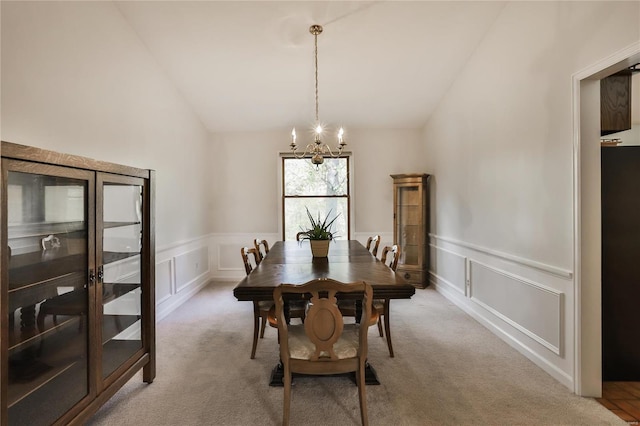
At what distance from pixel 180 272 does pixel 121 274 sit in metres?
2.19

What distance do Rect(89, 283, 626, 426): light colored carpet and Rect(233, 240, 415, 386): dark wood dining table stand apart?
24cm

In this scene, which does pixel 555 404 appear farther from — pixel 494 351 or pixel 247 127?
pixel 247 127

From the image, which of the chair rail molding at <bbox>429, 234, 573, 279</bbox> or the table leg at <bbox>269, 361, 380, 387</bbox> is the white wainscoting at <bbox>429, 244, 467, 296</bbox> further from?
the table leg at <bbox>269, 361, 380, 387</bbox>

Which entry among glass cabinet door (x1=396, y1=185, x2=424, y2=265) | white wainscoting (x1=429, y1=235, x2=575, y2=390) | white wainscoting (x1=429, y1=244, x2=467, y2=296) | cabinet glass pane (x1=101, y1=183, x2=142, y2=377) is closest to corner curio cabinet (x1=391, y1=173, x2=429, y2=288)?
glass cabinet door (x1=396, y1=185, x2=424, y2=265)

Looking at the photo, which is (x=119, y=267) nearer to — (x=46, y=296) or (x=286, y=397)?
(x=46, y=296)

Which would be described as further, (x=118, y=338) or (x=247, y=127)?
(x=247, y=127)

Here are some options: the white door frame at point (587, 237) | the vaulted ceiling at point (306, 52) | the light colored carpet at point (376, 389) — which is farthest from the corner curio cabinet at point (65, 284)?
the white door frame at point (587, 237)

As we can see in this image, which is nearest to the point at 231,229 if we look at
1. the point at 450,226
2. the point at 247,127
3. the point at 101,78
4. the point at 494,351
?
the point at 247,127

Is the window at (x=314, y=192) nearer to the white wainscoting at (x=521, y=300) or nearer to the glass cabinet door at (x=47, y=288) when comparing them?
the white wainscoting at (x=521, y=300)

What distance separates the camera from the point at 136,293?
2268 millimetres

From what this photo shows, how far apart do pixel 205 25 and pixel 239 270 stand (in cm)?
368

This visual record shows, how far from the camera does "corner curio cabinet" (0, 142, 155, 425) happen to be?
1.38 m

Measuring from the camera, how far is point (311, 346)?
1905 mm

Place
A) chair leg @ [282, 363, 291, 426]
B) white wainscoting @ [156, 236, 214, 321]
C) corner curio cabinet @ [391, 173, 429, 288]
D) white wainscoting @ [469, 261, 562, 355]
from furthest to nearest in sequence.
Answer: corner curio cabinet @ [391, 173, 429, 288]
white wainscoting @ [156, 236, 214, 321]
white wainscoting @ [469, 261, 562, 355]
chair leg @ [282, 363, 291, 426]
